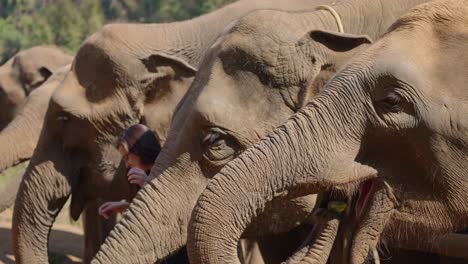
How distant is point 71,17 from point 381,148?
1084 inches

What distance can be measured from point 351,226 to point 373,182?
0.69 feet

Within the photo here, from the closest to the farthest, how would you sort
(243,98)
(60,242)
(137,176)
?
(243,98) → (137,176) → (60,242)

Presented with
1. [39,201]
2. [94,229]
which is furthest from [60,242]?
[39,201]

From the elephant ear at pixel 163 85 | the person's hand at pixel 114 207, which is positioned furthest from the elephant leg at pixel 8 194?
the person's hand at pixel 114 207

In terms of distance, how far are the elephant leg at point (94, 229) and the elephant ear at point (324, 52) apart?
11.1 ft

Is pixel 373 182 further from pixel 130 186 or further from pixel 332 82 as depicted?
pixel 130 186

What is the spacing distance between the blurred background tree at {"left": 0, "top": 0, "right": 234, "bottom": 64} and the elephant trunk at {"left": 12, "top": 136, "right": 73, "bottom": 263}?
760 inches

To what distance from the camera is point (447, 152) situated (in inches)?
132

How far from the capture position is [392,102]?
11.2 feet

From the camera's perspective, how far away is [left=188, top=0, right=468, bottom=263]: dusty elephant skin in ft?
11.0

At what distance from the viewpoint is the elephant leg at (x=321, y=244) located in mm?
3688

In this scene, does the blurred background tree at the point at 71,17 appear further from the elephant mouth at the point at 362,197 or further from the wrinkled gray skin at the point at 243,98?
the elephant mouth at the point at 362,197

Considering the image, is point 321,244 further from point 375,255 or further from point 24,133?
point 24,133

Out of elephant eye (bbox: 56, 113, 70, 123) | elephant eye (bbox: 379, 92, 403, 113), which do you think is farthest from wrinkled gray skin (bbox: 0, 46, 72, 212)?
elephant eye (bbox: 379, 92, 403, 113)
